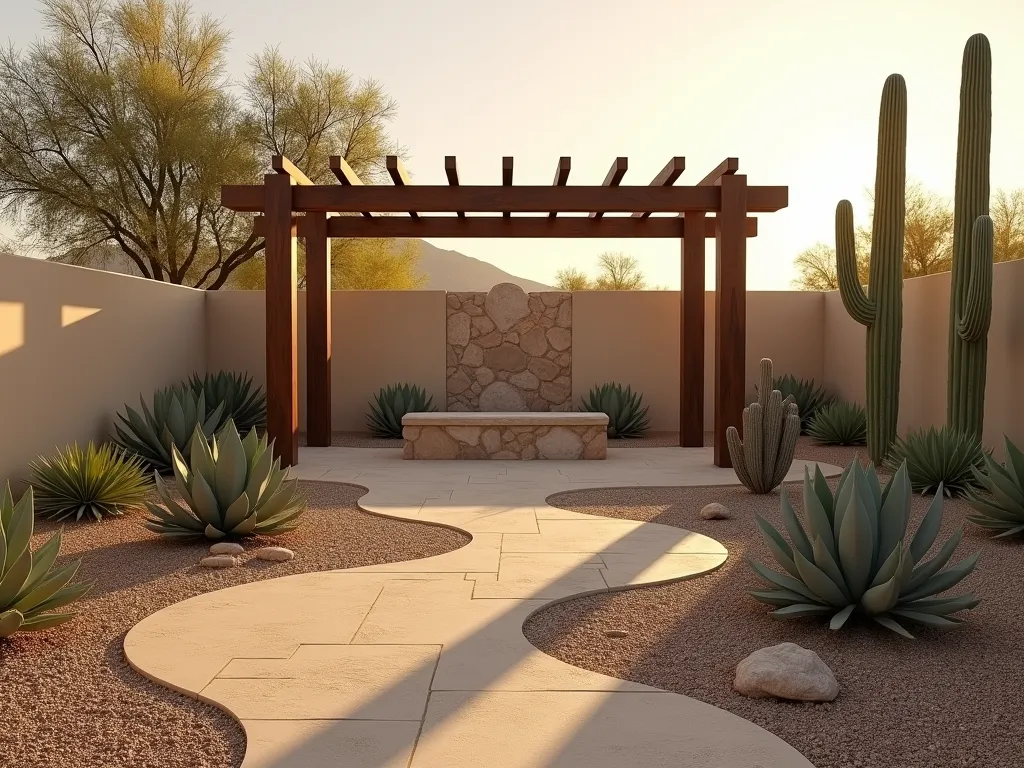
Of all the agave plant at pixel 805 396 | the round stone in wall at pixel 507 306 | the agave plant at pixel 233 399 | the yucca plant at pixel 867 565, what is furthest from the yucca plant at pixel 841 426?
the yucca plant at pixel 867 565

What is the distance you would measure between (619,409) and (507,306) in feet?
7.44

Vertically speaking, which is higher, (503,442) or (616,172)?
(616,172)

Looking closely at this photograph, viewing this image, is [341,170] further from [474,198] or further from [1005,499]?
[1005,499]

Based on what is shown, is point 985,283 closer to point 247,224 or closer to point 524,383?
point 524,383

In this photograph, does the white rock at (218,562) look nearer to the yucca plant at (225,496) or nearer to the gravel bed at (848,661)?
the yucca plant at (225,496)

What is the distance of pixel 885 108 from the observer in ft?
33.9

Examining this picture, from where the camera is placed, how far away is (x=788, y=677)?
12.3 ft

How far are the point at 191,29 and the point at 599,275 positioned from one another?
1897cm

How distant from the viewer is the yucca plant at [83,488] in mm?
7656

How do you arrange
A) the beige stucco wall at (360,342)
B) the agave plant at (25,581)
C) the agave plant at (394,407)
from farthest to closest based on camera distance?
1. the beige stucco wall at (360,342)
2. the agave plant at (394,407)
3. the agave plant at (25,581)

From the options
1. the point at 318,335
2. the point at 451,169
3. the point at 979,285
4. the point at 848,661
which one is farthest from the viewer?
the point at 318,335

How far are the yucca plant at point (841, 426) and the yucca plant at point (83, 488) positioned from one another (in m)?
8.67

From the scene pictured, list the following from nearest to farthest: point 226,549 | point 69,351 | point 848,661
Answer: point 848,661 < point 226,549 < point 69,351

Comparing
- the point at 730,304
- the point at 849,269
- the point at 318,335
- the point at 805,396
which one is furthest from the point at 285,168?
the point at 805,396
